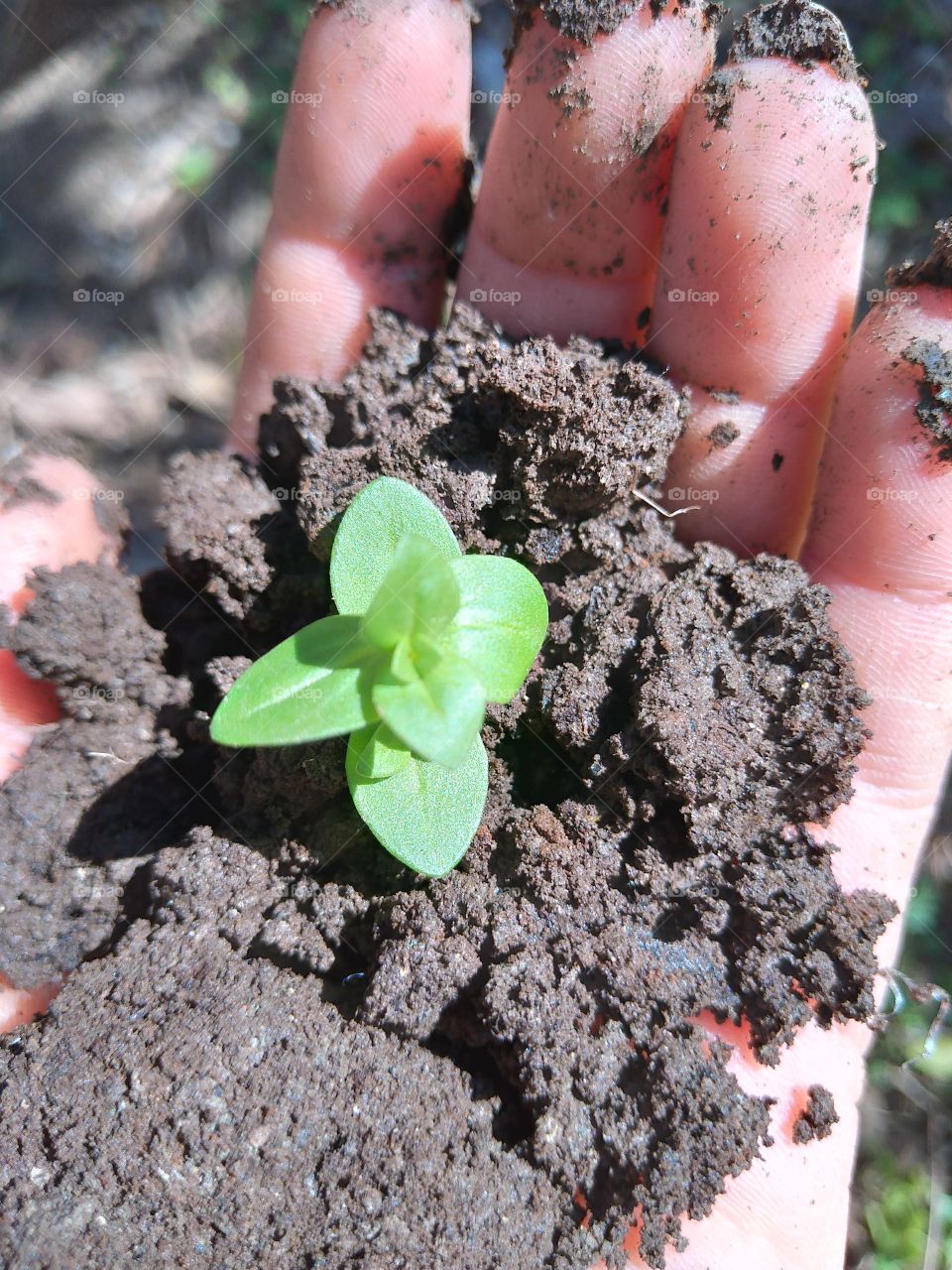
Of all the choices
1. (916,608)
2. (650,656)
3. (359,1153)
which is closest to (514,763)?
(650,656)

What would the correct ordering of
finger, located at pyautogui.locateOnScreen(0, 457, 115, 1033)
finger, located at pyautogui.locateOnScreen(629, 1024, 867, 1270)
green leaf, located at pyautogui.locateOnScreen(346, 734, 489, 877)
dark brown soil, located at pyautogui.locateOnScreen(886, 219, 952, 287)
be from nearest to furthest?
1. green leaf, located at pyautogui.locateOnScreen(346, 734, 489, 877)
2. finger, located at pyautogui.locateOnScreen(629, 1024, 867, 1270)
3. dark brown soil, located at pyautogui.locateOnScreen(886, 219, 952, 287)
4. finger, located at pyautogui.locateOnScreen(0, 457, 115, 1033)

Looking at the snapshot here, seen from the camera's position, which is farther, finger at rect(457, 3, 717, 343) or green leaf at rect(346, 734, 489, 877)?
finger at rect(457, 3, 717, 343)

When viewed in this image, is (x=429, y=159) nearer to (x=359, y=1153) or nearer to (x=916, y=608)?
(x=916, y=608)

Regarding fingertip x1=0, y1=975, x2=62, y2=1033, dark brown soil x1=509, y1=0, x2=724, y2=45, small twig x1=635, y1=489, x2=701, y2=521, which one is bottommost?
fingertip x1=0, y1=975, x2=62, y2=1033

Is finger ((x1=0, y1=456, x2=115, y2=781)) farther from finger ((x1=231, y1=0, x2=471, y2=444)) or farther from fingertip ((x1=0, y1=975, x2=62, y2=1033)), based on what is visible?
finger ((x1=231, y1=0, x2=471, y2=444))

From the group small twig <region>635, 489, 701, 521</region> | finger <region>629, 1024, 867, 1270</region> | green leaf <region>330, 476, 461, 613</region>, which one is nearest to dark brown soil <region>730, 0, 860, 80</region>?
small twig <region>635, 489, 701, 521</region>

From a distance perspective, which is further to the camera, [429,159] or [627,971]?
[429,159]

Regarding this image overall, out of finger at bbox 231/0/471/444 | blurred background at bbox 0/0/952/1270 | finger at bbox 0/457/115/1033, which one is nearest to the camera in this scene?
finger at bbox 0/457/115/1033
